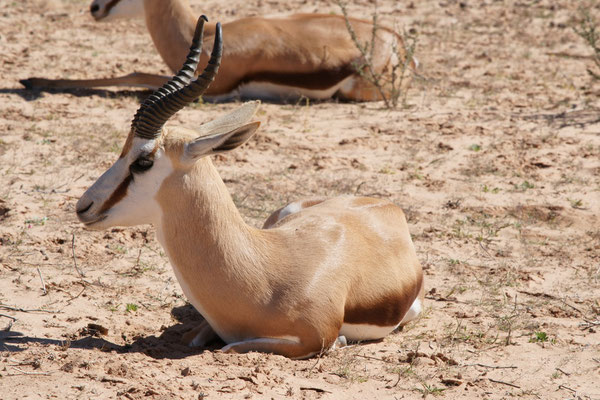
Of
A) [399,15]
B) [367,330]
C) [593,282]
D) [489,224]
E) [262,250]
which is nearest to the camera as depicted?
[262,250]

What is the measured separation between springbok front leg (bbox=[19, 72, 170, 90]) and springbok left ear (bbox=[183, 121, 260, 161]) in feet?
18.9

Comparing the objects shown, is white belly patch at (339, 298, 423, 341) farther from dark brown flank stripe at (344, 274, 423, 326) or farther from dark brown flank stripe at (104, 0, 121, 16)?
dark brown flank stripe at (104, 0, 121, 16)

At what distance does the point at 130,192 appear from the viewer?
5012 mm

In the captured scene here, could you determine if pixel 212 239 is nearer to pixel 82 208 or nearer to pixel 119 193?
pixel 119 193

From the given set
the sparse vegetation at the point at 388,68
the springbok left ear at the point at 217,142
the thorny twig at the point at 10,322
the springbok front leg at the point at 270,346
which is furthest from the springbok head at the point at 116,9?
the springbok front leg at the point at 270,346

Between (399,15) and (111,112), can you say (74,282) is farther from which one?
(399,15)

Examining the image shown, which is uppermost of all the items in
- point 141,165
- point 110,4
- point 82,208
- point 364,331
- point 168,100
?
point 168,100

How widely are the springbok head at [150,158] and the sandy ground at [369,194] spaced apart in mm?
783

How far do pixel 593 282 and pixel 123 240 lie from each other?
11.6ft

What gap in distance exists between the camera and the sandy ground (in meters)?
5.02

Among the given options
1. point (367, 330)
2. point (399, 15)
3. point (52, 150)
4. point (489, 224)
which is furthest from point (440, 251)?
point (399, 15)

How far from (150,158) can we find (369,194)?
3563mm

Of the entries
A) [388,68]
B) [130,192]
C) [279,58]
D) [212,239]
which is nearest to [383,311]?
[212,239]

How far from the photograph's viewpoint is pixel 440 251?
7.21 m
